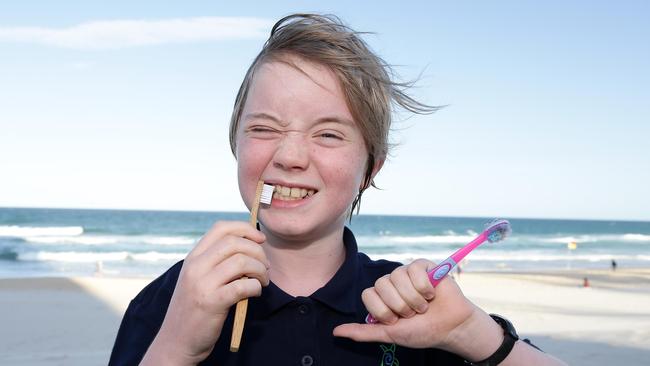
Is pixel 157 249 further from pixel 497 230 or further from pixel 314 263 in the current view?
pixel 497 230

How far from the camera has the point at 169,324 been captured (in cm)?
134

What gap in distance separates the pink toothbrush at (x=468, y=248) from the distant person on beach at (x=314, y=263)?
0.09ft

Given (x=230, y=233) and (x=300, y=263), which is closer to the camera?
(x=230, y=233)

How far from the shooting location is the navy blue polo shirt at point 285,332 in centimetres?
161

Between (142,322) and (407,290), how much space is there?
68cm

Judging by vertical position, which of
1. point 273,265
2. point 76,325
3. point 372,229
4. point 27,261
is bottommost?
point 372,229

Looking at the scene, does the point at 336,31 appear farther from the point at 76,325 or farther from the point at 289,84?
the point at 76,325

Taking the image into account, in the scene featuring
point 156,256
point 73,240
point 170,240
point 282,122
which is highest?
point 282,122

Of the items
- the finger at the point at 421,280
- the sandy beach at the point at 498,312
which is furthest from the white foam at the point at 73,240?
the finger at the point at 421,280

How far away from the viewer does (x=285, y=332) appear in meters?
1.64

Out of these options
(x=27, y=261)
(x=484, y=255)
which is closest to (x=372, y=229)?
(x=484, y=255)

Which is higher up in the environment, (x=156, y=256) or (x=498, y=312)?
(x=498, y=312)

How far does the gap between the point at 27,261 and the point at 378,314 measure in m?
23.2

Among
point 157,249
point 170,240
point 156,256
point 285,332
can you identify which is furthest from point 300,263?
point 170,240
